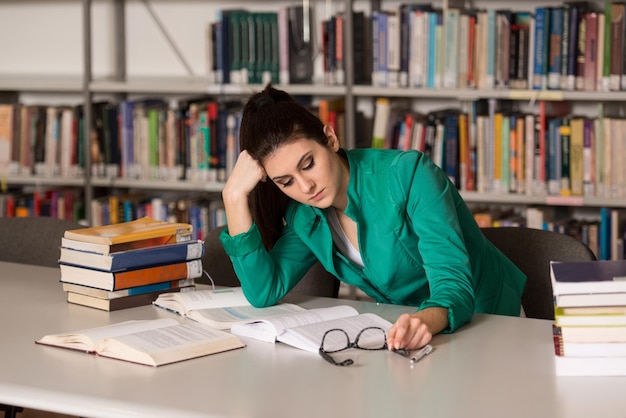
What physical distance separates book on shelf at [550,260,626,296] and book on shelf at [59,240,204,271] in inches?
34.1

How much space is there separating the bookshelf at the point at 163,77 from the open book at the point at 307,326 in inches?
70.7

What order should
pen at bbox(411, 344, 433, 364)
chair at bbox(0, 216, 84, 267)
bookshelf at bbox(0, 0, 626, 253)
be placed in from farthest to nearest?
bookshelf at bbox(0, 0, 626, 253), chair at bbox(0, 216, 84, 267), pen at bbox(411, 344, 433, 364)

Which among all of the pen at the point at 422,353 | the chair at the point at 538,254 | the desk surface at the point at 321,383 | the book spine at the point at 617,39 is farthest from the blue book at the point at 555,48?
the pen at the point at 422,353

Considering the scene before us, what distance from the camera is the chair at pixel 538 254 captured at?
238 centimetres

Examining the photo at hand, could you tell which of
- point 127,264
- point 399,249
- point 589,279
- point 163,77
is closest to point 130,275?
point 127,264

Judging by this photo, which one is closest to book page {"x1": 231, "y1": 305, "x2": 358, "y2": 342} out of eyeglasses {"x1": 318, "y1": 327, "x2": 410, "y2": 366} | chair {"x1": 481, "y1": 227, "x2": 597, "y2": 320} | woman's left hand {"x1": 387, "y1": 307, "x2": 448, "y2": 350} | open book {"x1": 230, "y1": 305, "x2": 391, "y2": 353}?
open book {"x1": 230, "y1": 305, "x2": 391, "y2": 353}

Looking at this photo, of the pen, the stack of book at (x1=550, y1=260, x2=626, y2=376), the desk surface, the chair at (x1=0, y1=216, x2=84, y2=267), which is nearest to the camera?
the desk surface

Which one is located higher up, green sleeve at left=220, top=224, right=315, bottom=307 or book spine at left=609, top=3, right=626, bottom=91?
book spine at left=609, top=3, right=626, bottom=91

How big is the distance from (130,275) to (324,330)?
1.67 feet

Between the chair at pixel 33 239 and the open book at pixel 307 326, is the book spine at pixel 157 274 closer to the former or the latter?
the open book at pixel 307 326

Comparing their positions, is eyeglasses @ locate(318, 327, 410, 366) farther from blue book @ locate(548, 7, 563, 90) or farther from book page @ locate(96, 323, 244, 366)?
blue book @ locate(548, 7, 563, 90)

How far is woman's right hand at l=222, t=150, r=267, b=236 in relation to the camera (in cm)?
216

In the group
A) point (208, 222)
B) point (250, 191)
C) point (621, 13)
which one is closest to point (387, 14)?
point (621, 13)

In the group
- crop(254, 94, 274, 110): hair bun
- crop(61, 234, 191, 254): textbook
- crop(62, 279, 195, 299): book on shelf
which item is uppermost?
crop(254, 94, 274, 110): hair bun
